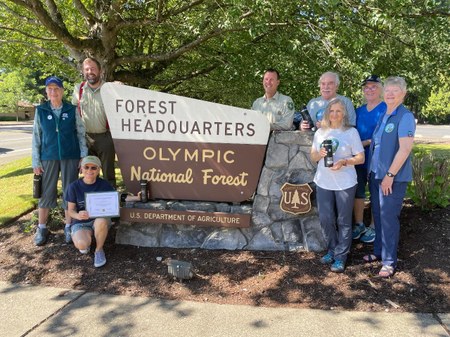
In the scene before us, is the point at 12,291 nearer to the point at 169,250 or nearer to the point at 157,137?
the point at 169,250

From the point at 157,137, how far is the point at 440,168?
10.9 ft

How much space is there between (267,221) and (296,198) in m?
0.42

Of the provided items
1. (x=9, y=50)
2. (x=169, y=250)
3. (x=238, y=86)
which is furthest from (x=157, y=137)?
(x=9, y=50)

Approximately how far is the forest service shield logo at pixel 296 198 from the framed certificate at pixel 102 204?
1757 mm

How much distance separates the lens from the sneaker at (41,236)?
446 cm

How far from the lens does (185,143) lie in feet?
14.4

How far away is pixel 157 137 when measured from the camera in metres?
4.41

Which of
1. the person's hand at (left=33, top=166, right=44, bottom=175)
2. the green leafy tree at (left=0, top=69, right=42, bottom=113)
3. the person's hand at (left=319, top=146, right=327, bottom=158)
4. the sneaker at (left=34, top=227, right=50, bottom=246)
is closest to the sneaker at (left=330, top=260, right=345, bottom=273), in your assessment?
the person's hand at (left=319, top=146, right=327, bottom=158)

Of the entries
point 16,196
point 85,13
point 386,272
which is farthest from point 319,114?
point 16,196

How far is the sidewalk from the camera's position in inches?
114

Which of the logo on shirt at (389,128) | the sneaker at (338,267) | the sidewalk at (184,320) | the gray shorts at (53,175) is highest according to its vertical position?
the logo on shirt at (389,128)

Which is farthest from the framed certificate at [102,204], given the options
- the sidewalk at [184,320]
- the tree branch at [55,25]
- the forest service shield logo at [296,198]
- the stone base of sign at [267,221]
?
the tree branch at [55,25]

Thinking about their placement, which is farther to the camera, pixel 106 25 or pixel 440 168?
pixel 106 25

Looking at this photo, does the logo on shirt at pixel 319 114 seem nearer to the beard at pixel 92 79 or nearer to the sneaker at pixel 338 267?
the sneaker at pixel 338 267
